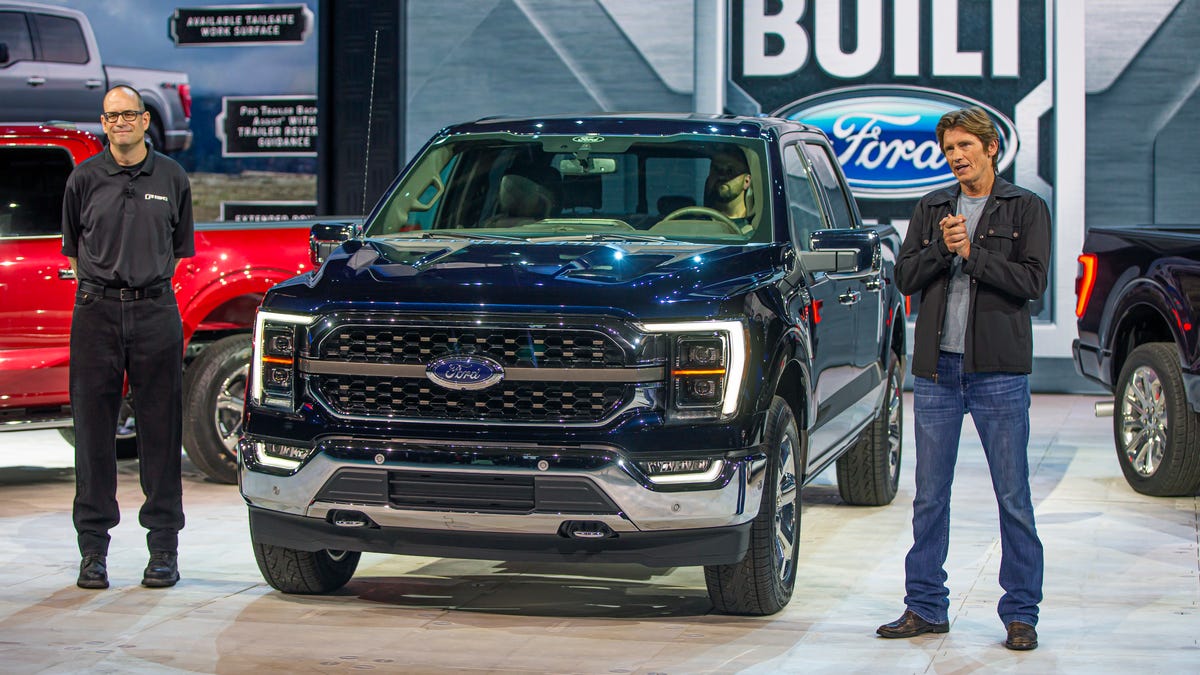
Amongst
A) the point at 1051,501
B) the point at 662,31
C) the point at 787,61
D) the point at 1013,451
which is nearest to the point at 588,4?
the point at 662,31

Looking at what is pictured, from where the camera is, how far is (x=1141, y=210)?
13.9 metres

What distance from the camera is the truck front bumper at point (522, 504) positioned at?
550cm

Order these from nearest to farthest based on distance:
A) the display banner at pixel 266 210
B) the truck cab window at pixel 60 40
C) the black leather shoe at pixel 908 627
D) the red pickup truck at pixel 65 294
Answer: the black leather shoe at pixel 908 627 → the red pickup truck at pixel 65 294 → the truck cab window at pixel 60 40 → the display banner at pixel 266 210

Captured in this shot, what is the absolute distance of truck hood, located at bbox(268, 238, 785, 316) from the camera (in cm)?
563

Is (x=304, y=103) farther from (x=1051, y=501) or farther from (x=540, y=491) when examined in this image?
(x=540, y=491)

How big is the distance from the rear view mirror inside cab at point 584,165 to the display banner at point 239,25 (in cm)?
863

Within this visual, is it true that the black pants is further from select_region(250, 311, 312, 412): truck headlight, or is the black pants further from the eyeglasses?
select_region(250, 311, 312, 412): truck headlight

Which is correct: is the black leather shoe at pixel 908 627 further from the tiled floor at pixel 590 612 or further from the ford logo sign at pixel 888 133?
the ford logo sign at pixel 888 133

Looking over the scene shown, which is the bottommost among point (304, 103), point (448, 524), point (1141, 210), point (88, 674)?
point (88, 674)

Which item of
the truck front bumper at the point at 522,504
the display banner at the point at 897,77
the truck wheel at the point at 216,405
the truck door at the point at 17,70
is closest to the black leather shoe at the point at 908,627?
the truck front bumper at the point at 522,504

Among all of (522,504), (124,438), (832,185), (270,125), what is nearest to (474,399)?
(522,504)

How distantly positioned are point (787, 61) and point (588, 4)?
1.77 metres

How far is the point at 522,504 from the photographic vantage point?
555 centimetres

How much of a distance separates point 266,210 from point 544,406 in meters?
10.3
